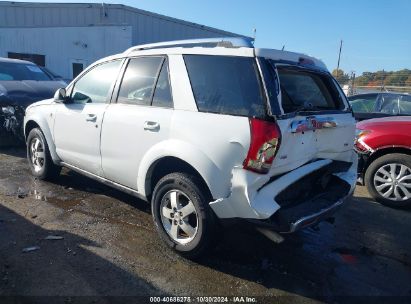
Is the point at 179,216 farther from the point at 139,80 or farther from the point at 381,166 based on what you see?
the point at 381,166

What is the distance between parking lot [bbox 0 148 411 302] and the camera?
2.97m

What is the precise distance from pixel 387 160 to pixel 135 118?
3.59 meters

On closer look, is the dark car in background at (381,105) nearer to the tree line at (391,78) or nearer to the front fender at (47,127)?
the front fender at (47,127)

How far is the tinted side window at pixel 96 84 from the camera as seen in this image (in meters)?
4.24

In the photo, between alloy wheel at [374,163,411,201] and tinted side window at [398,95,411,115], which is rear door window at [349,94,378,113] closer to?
tinted side window at [398,95,411,115]

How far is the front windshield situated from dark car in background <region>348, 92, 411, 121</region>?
23.8 feet

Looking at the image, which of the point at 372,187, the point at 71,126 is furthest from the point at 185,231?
the point at 372,187

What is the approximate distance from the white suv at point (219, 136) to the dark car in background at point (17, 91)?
140 inches

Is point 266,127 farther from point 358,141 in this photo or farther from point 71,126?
point 358,141

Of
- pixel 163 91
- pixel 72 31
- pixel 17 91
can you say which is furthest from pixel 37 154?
pixel 72 31

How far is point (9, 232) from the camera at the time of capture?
379 centimetres

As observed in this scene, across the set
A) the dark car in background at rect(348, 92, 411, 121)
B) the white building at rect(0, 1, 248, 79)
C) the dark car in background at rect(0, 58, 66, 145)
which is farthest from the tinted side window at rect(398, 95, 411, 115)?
the white building at rect(0, 1, 248, 79)

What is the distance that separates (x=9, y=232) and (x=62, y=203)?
910 mm

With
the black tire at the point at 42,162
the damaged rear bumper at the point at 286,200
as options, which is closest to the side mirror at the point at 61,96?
the black tire at the point at 42,162
